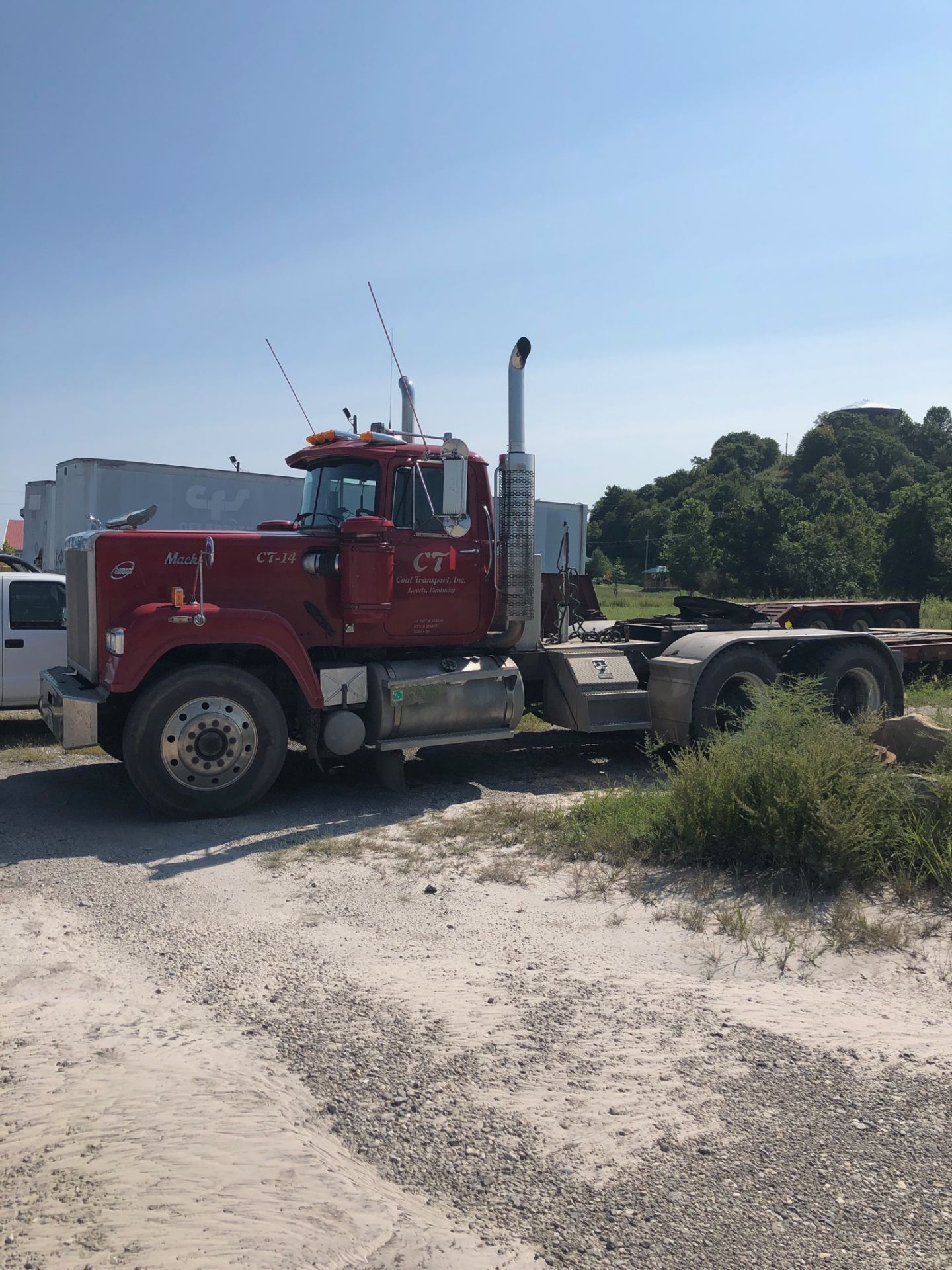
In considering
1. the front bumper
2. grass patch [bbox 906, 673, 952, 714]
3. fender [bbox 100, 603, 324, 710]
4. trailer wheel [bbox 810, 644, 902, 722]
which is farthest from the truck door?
grass patch [bbox 906, 673, 952, 714]

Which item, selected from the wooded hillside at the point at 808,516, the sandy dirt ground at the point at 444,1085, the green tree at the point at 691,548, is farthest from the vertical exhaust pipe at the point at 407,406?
the green tree at the point at 691,548

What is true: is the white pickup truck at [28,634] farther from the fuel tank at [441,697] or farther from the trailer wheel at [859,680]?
the trailer wheel at [859,680]

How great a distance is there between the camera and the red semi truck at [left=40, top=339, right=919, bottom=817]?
7.33 meters

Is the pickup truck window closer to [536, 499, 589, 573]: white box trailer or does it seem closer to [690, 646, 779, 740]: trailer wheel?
[690, 646, 779, 740]: trailer wheel

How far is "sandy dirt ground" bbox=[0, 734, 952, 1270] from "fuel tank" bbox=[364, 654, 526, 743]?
2137 mm

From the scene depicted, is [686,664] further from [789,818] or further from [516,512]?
[789,818]

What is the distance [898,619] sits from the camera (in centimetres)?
1513

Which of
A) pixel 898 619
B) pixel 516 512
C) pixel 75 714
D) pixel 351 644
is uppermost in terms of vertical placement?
pixel 516 512

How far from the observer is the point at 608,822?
6840mm

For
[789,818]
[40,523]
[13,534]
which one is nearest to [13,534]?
[13,534]

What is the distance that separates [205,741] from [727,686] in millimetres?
4979

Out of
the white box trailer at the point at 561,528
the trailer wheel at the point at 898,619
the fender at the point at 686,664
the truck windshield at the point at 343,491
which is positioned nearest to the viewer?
the truck windshield at the point at 343,491

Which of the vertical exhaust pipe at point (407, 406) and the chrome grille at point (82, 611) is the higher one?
the vertical exhaust pipe at point (407, 406)

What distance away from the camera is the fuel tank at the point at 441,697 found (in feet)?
26.5
